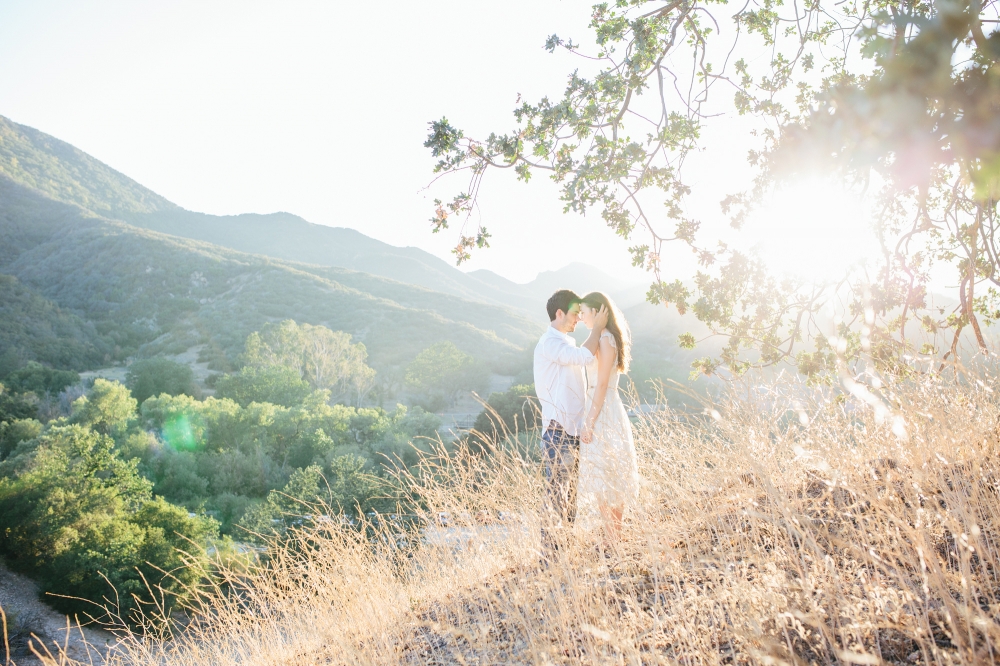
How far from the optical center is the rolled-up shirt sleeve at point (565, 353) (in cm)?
314

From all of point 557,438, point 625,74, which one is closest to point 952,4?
point 625,74

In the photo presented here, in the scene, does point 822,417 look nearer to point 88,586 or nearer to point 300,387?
point 88,586

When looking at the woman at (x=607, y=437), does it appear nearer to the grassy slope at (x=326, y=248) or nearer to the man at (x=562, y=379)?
the man at (x=562, y=379)

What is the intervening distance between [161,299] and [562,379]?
55339 millimetres

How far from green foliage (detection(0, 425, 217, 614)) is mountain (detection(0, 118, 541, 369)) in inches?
922

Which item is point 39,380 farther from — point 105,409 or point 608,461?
point 608,461

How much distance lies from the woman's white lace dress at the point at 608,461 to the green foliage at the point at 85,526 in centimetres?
1078

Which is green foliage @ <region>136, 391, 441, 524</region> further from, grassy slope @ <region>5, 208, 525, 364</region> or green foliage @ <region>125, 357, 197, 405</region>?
grassy slope @ <region>5, 208, 525, 364</region>

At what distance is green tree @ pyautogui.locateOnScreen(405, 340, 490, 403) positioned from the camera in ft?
121

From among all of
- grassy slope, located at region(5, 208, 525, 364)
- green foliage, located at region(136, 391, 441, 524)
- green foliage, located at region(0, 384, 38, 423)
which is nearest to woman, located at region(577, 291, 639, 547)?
green foliage, located at region(136, 391, 441, 524)

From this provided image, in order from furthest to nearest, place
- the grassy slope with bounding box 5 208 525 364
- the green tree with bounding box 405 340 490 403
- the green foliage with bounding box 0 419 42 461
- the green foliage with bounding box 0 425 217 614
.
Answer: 1. the grassy slope with bounding box 5 208 525 364
2. the green tree with bounding box 405 340 490 403
3. the green foliage with bounding box 0 419 42 461
4. the green foliage with bounding box 0 425 217 614

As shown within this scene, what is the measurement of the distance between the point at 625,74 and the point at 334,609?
368cm

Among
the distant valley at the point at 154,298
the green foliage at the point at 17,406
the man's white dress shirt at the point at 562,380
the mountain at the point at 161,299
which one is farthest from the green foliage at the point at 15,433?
the man's white dress shirt at the point at 562,380

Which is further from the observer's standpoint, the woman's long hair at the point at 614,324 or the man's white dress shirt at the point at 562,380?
the woman's long hair at the point at 614,324
